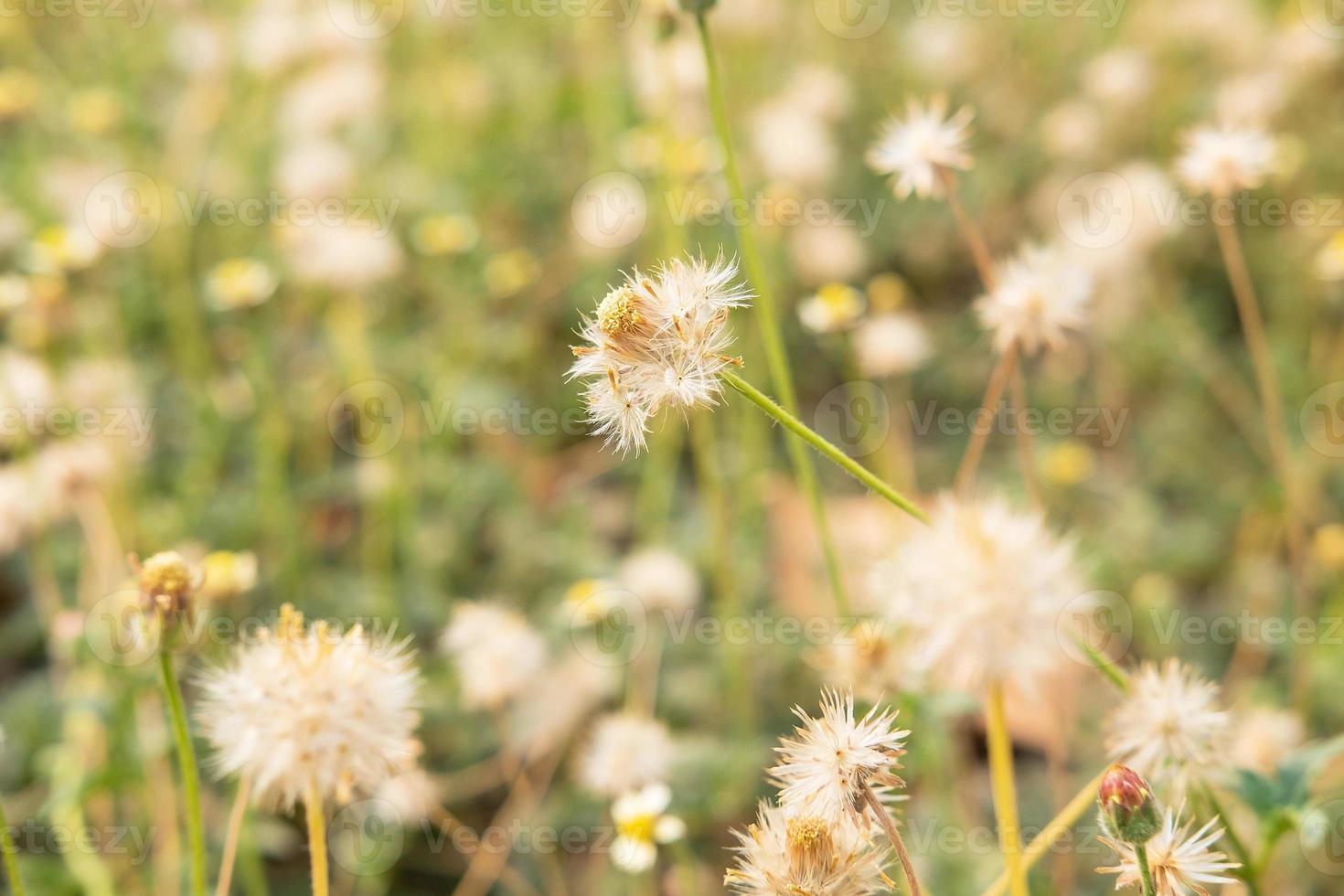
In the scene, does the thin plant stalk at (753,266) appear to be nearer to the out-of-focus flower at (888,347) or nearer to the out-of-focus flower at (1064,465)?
the out-of-focus flower at (888,347)

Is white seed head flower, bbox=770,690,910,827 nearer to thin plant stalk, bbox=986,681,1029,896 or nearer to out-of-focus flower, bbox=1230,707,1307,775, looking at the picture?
thin plant stalk, bbox=986,681,1029,896

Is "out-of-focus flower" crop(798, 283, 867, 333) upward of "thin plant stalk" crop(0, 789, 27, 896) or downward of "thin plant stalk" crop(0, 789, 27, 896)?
upward

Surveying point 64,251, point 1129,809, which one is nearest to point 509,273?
point 64,251

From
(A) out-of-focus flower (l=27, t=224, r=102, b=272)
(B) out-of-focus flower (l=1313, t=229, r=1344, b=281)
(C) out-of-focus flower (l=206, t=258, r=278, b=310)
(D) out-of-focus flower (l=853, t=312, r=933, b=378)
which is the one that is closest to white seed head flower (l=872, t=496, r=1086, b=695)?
(D) out-of-focus flower (l=853, t=312, r=933, b=378)

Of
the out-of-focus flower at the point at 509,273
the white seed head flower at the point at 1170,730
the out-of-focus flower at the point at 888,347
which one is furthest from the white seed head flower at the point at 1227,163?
the out-of-focus flower at the point at 509,273

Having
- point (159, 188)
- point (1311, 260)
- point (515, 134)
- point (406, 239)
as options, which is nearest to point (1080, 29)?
point (1311, 260)

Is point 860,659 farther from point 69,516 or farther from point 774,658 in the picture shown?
point 69,516
